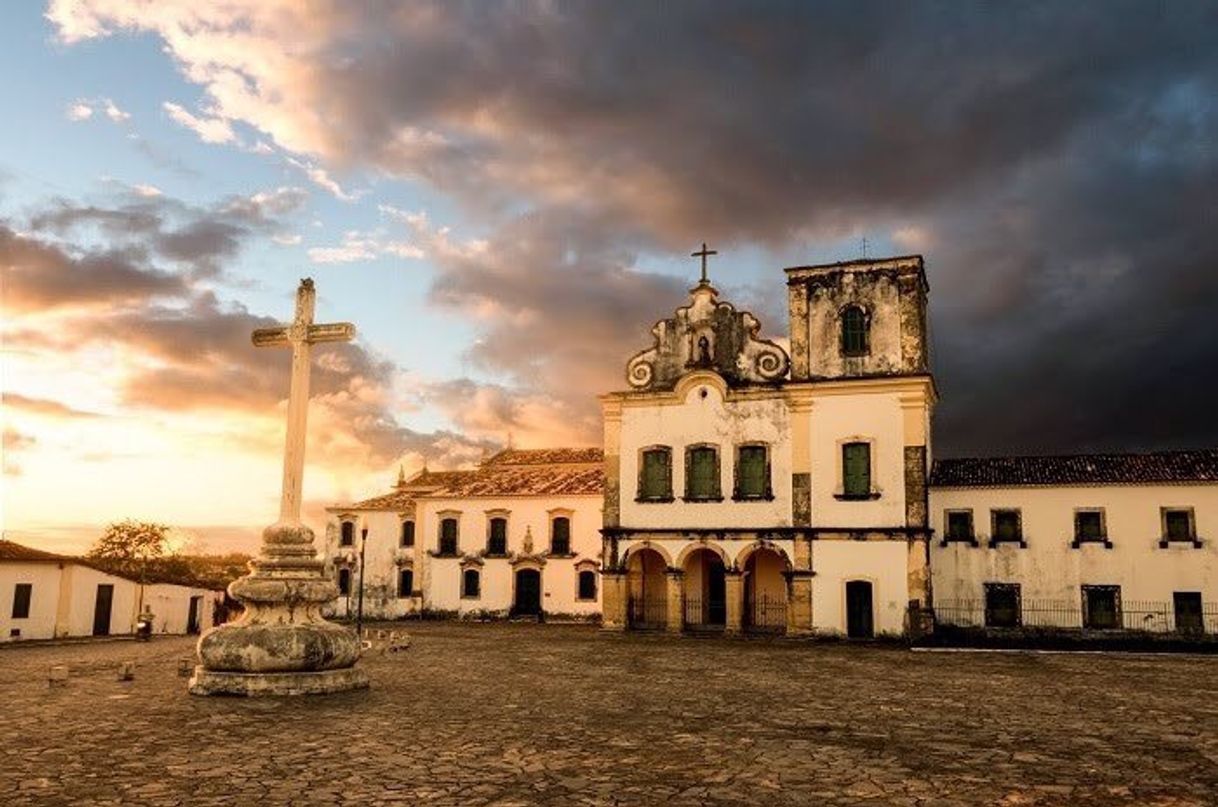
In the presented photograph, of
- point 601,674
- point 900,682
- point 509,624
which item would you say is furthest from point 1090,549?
point 509,624

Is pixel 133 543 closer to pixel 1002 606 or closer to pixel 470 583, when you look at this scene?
pixel 470 583

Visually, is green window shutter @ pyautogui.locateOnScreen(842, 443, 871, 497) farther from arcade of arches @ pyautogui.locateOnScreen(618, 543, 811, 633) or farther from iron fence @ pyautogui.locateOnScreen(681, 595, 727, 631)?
iron fence @ pyautogui.locateOnScreen(681, 595, 727, 631)

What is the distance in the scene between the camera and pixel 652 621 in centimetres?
3181

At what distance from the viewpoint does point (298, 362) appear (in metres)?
13.9

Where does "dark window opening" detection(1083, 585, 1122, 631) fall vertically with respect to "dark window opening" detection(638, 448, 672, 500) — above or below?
below

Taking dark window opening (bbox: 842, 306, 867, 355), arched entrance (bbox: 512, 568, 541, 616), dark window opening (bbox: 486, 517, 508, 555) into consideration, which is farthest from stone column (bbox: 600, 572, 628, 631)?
dark window opening (bbox: 842, 306, 867, 355)

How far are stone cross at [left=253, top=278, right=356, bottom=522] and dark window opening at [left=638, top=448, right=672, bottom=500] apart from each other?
18139 mm

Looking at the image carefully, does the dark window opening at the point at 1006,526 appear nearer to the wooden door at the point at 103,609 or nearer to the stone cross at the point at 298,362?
the stone cross at the point at 298,362

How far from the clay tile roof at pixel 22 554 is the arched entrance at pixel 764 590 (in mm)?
24215

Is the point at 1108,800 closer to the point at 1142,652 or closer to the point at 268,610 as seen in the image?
the point at 268,610

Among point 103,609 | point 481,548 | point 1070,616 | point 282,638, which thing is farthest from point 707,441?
point 103,609

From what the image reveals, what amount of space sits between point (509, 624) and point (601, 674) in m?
20.2

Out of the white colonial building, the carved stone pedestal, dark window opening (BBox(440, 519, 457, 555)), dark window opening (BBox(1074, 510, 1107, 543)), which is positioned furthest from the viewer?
dark window opening (BBox(440, 519, 457, 555))

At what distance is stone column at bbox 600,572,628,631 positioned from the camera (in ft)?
99.8
